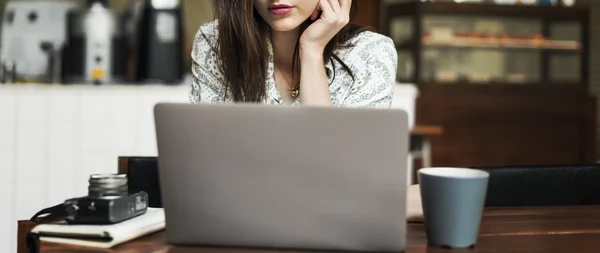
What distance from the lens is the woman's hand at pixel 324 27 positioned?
152 cm

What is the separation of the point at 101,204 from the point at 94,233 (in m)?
0.05

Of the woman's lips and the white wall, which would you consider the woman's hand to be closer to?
the woman's lips

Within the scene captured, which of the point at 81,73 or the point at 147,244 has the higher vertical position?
the point at 81,73

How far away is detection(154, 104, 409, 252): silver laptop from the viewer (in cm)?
79

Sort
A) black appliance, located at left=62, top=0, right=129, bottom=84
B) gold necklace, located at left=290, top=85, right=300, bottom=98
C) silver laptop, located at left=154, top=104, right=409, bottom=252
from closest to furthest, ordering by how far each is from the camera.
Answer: silver laptop, located at left=154, top=104, right=409, bottom=252, gold necklace, located at left=290, top=85, right=300, bottom=98, black appliance, located at left=62, top=0, right=129, bottom=84

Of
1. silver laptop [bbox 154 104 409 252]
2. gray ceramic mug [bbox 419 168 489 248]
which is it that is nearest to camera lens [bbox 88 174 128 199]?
silver laptop [bbox 154 104 409 252]

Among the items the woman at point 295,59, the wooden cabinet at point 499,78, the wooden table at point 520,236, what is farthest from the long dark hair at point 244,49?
the wooden cabinet at point 499,78

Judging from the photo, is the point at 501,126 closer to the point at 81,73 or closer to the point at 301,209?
the point at 81,73

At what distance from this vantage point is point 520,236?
1.01 metres

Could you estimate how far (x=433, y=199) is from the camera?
3.01ft

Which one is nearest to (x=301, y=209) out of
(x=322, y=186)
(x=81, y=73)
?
(x=322, y=186)

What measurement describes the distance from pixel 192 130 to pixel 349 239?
214 mm

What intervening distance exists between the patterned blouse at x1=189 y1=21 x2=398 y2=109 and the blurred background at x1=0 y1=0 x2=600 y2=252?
1.07 m

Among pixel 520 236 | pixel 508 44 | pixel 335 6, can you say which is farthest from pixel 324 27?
pixel 508 44
